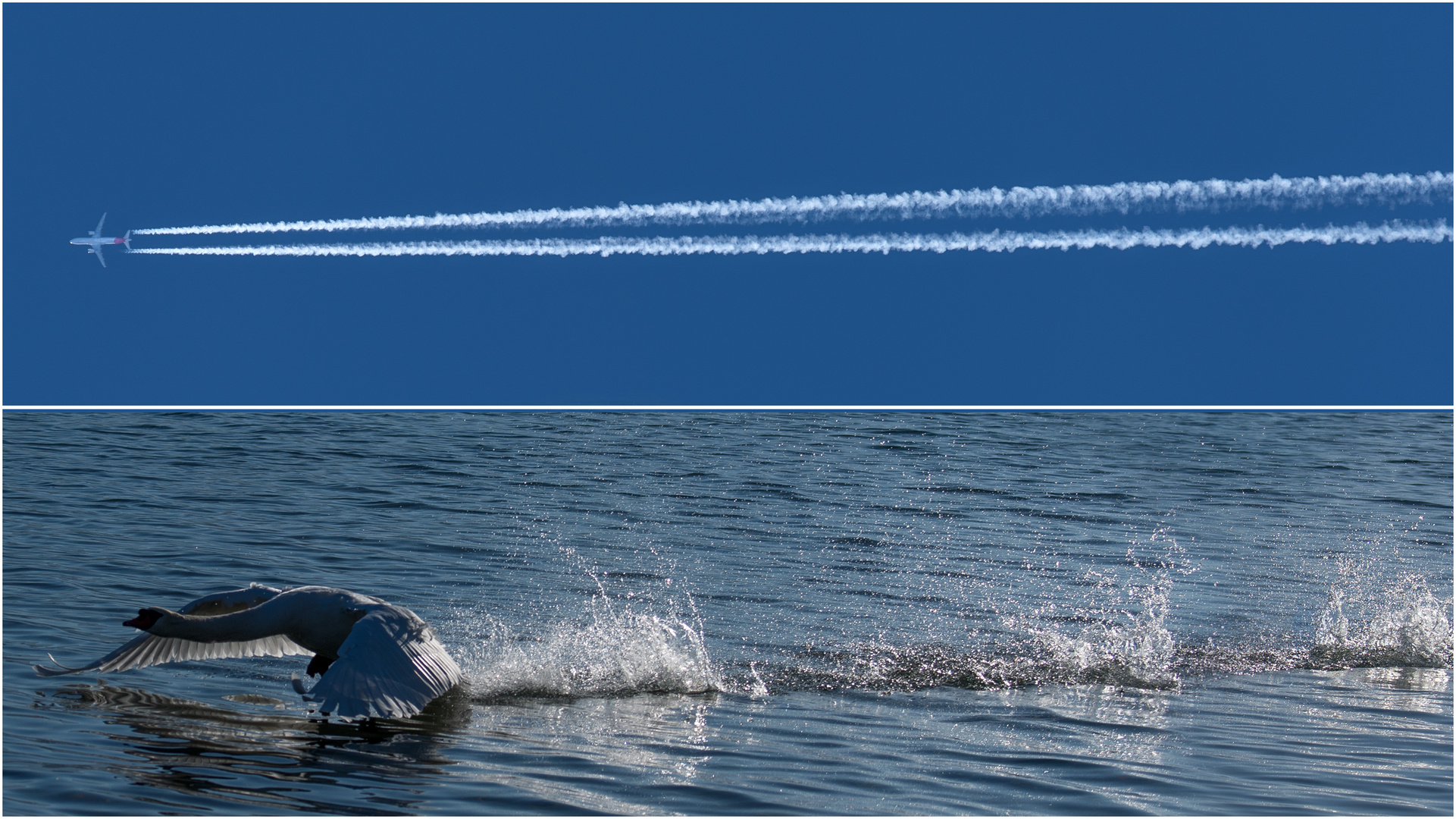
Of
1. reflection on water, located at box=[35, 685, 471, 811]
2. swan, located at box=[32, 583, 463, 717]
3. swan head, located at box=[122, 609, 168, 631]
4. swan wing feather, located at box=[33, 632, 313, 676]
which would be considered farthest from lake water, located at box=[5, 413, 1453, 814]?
swan head, located at box=[122, 609, 168, 631]

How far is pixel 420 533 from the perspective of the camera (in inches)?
853

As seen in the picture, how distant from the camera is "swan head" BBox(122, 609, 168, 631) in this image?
12.6 meters

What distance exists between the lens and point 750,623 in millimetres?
16562

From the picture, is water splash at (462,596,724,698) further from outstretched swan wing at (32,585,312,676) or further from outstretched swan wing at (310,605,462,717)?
outstretched swan wing at (32,585,312,676)

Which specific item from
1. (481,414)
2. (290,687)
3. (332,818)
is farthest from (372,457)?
(332,818)

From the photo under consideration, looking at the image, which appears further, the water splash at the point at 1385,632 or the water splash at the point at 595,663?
the water splash at the point at 1385,632

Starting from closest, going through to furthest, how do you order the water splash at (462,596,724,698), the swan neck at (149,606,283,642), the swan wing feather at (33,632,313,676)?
the swan neck at (149,606,283,642)
the swan wing feather at (33,632,313,676)
the water splash at (462,596,724,698)

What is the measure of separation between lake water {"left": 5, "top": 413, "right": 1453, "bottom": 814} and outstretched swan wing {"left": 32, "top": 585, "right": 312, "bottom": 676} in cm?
18

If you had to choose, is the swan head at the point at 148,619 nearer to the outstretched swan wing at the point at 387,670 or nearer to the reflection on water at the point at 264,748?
the reflection on water at the point at 264,748

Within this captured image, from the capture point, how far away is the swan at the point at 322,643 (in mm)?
11281

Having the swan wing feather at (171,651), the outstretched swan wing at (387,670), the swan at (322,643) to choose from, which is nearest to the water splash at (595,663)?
the swan at (322,643)

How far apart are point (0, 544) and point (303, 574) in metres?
4.23

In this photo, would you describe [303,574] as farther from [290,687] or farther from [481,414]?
[481,414]

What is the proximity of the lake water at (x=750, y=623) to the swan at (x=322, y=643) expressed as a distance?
1.07 feet
